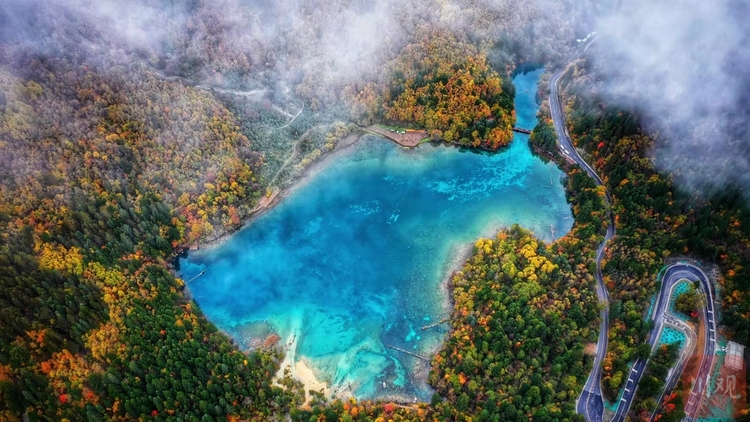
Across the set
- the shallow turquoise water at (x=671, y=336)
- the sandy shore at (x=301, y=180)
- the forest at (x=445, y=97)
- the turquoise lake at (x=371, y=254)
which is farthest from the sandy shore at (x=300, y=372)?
the forest at (x=445, y=97)

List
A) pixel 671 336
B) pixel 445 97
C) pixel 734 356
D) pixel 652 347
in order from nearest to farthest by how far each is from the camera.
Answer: pixel 734 356, pixel 652 347, pixel 671 336, pixel 445 97

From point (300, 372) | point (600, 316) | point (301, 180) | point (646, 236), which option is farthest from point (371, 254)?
point (646, 236)

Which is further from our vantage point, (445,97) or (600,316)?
(445,97)

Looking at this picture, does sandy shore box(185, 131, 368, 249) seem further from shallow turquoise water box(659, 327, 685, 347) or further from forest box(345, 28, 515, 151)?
shallow turquoise water box(659, 327, 685, 347)

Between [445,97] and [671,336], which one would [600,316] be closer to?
[671,336]

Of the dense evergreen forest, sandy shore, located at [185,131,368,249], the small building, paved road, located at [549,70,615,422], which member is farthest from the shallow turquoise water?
sandy shore, located at [185,131,368,249]

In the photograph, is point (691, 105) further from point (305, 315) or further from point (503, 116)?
point (305, 315)
